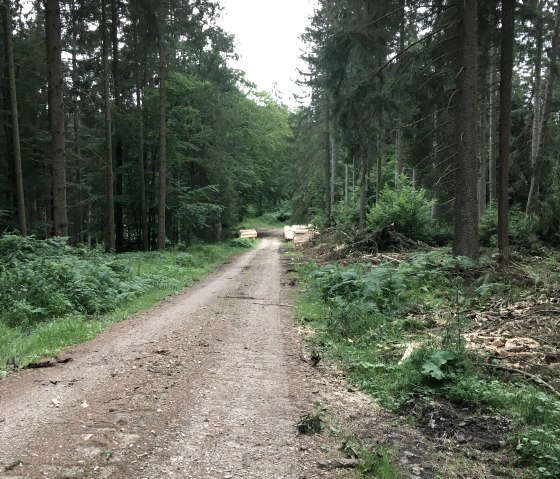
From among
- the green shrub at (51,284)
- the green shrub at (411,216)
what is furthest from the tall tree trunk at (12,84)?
the green shrub at (411,216)

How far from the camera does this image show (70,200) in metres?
29.9

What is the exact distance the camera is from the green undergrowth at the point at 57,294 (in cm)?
722

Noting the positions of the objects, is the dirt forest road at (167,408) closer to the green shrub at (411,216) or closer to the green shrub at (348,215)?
the green shrub at (411,216)

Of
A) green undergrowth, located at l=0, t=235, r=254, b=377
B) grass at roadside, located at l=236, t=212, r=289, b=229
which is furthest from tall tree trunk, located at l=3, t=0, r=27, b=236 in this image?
grass at roadside, located at l=236, t=212, r=289, b=229

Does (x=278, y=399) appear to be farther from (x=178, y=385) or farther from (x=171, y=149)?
(x=171, y=149)

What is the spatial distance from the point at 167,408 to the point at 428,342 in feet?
12.1

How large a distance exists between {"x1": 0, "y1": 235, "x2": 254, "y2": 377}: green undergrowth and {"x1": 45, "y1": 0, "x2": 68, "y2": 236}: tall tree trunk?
71.9 inches

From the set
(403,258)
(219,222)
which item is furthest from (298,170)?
(403,258)

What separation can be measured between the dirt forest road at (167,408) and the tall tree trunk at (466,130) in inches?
224

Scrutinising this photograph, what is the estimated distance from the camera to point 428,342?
6016 millimetres

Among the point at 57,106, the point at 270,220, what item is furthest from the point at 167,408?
the point at 270,220

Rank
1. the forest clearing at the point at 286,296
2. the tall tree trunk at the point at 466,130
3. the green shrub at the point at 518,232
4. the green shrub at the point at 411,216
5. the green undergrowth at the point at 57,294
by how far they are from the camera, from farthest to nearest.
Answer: the green shrub at the point at 411,216
the green shrub at the point at 518,232
the tall tree trunk at the point at 466,130
the green undergrowth at the point at 57,294
the forest clearing at the point at 286,296

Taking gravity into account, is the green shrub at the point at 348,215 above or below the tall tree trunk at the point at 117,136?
below

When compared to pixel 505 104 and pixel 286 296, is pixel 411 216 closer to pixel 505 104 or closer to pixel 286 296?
pixel 505 104
